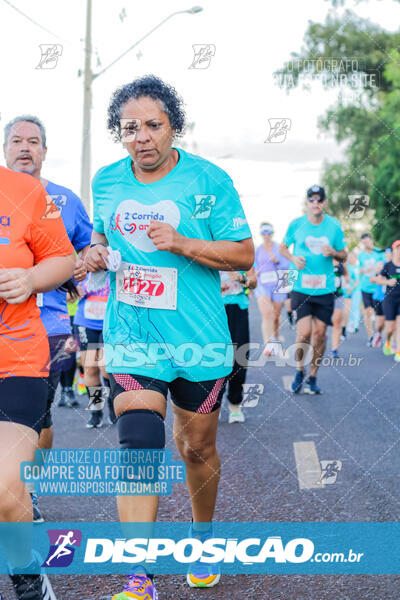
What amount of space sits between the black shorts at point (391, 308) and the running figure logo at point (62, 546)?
29.3 feet

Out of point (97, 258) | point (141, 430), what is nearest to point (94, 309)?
point (97, 258)

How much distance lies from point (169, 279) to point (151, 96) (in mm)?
770

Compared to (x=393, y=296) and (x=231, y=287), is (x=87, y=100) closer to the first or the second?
(x=393, y=296)

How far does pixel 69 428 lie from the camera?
712 cm

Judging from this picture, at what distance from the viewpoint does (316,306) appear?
8984mm

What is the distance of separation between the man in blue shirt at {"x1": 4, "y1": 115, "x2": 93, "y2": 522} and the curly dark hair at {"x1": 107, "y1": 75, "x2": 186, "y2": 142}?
92 centimetres

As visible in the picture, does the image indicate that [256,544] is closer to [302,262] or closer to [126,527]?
[126,527]

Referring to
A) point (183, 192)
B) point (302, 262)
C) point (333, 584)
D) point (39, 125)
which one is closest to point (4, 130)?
point (39, 125)

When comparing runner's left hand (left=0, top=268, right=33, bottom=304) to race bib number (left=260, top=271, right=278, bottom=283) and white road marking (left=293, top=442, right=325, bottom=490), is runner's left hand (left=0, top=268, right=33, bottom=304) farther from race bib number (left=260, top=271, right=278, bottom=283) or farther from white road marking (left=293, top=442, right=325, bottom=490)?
race bib number (left=260, top=271, right=278, bottom=283)

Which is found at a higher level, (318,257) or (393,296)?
(318,257)

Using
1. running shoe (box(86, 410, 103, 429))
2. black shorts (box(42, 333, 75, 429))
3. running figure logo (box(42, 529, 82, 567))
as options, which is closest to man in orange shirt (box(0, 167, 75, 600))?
running figure logo (box(42, 529, 82, 567))

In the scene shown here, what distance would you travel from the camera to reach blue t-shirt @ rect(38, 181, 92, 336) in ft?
14.6

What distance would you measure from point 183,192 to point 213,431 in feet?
3.25

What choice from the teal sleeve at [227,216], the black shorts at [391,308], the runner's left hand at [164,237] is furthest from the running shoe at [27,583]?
the black shorts at [391,308]
